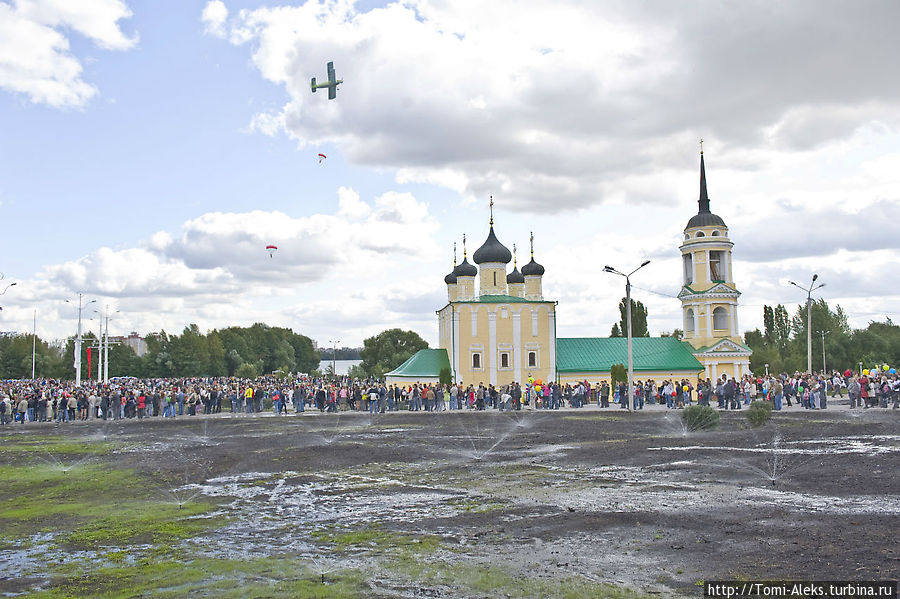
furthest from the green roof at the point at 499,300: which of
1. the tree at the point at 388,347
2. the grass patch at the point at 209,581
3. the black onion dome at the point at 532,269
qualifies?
the grass patch at the point at 209,581

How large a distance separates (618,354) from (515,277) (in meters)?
10.9

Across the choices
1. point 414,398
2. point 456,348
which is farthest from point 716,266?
point 414,398

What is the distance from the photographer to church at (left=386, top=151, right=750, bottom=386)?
59.8 metres

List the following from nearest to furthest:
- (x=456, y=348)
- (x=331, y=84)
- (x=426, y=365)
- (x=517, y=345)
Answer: (x=331, y=84) → (x=456, y=348) → (x=426, y=365) → (x=517, y=345)

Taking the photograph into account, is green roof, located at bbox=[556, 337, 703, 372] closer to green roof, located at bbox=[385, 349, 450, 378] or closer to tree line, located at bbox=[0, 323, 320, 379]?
green roof, located at bbox=[385, 349, 450, 378]

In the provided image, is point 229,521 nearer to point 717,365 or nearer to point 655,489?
point 655,489

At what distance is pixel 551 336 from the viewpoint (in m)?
60.8

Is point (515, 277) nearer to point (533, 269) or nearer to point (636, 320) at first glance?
point (533, 269)

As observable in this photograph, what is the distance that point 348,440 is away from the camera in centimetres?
2453

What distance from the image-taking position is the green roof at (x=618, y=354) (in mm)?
60750

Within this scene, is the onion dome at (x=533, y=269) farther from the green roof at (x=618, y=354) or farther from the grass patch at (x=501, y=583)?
the grass patch at (x=501, y=583)

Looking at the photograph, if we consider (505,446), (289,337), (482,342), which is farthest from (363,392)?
(289,337)

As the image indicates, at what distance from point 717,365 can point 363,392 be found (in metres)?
31.8

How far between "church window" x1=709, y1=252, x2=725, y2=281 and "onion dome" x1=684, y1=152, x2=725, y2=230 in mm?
2671
